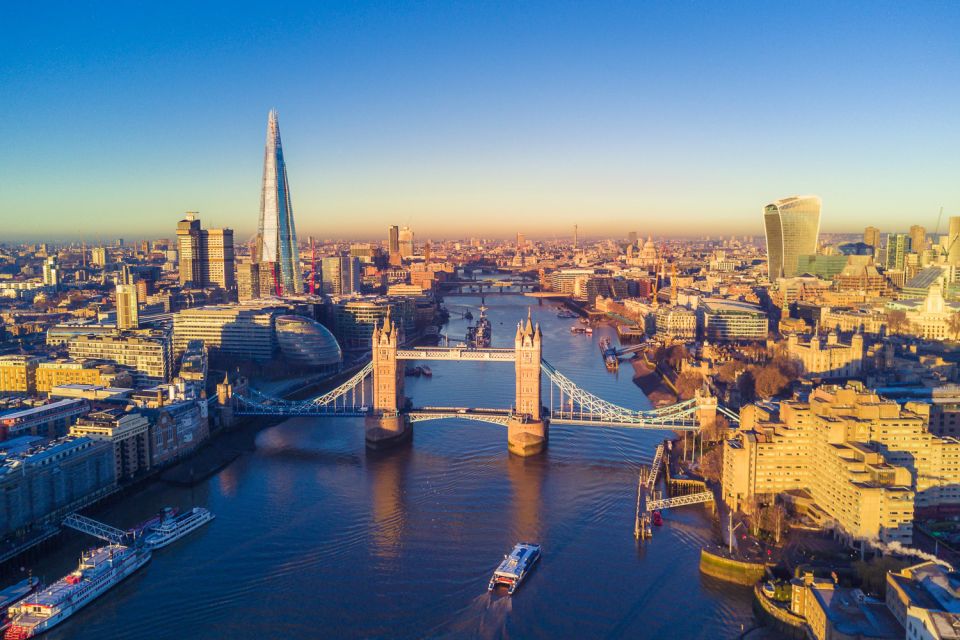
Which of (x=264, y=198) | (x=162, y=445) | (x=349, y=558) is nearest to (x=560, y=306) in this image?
(x=264, y=198)

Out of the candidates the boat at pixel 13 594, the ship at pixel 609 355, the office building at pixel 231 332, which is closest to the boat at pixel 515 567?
the boat at pixel 13 594

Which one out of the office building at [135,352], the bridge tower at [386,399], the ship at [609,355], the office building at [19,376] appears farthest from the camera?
the ship at [609,355]

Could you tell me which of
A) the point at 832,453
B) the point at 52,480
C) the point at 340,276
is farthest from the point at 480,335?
the point at 52,480

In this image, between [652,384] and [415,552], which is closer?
[415,552]

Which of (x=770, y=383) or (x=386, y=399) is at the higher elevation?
(x=386, y=399)

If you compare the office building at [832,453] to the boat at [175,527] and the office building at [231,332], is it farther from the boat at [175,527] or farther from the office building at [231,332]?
the office building at [231,332]

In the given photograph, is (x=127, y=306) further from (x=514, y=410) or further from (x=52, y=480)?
(x=514, y=410)

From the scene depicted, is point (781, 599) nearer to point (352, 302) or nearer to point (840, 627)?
point (840, 627)
